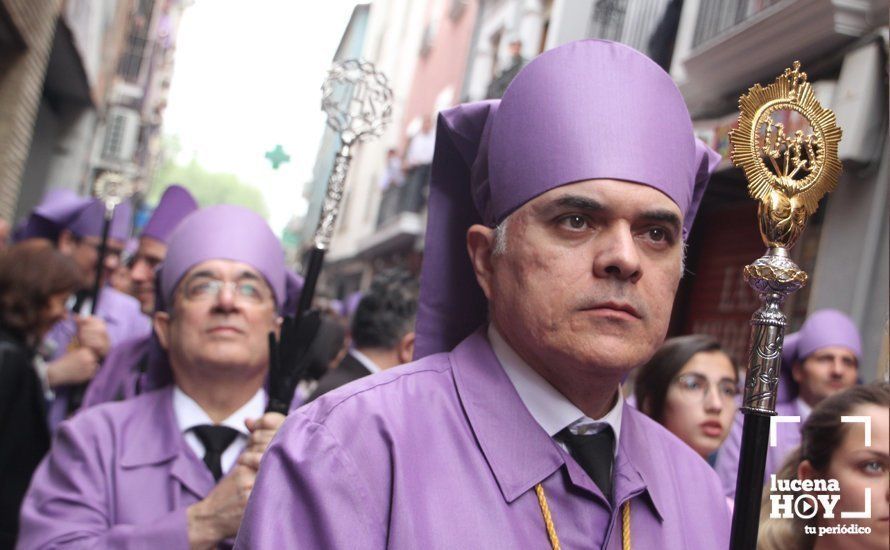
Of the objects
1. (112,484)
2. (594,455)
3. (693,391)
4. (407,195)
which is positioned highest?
(407,195)

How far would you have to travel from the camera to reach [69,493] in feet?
9.92

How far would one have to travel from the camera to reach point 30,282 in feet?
14.6

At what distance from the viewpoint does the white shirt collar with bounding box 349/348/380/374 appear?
477cm

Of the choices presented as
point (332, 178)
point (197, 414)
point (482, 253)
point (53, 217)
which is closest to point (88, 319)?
point (53, 217)

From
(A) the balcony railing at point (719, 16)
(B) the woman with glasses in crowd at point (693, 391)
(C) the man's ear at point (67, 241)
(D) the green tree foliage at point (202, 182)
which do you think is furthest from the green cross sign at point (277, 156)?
(D) the green tree foliage at point (202, 182)

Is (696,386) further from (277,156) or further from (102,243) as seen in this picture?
(102,243)

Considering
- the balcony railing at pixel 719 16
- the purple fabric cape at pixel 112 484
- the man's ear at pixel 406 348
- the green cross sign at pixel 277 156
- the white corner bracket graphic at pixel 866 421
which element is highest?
the balcony railing at pixel 719 16

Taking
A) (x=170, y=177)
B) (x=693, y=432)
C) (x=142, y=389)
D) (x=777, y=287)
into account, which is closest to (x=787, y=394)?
(x=693, y=432)

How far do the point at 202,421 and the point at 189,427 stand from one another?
0.15 ft

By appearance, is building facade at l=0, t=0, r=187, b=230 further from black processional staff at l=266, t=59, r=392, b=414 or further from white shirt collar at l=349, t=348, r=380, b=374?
black processional staff at l=266, t=59, r=392, b=414

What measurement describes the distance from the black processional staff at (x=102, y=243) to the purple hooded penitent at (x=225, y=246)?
5.96 ft

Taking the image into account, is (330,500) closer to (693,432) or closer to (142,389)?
(142,389)

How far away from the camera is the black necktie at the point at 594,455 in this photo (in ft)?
6.26

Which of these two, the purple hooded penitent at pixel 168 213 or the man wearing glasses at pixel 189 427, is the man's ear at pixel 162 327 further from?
the purple hooded penitent at pixel 168 213
